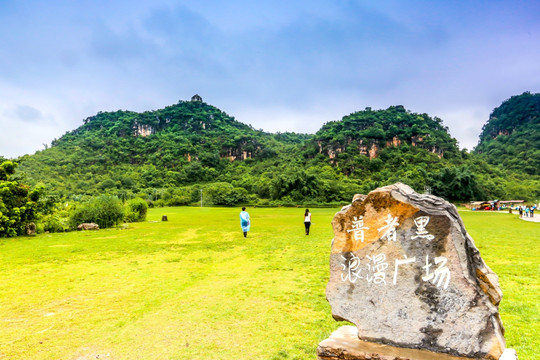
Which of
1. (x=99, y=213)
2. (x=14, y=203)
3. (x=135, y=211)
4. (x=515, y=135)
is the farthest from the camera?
(x=515, y=135)

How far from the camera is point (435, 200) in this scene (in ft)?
10.8

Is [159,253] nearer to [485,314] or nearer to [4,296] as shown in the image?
[4,296]

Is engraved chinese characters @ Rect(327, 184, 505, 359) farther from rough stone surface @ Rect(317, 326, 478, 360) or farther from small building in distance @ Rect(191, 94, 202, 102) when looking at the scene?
small building in distance @ Rect(191, 94, 202, 102)

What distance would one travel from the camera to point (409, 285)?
324 centimetres

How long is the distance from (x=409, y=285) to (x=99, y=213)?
20.5m

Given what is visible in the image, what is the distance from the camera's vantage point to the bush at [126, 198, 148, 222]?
23812 millimetres

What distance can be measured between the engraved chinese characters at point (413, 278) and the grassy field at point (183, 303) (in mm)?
1042

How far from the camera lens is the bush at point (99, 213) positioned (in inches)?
746

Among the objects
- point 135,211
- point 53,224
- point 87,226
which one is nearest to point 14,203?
point 53,224

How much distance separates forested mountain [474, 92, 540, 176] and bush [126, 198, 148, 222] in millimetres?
76982

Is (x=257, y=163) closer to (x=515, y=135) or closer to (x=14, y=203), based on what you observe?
(x=515, y=135)

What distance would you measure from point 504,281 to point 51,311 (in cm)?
892

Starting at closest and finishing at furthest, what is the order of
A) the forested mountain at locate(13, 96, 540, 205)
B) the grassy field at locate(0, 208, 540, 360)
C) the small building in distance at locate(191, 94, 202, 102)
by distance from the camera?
the grassy field at locate(0, 208, 540, 360), the forested mountain at locate(13, 96, 540, 205), the small building in distance at locate(191, 94, 202, 102)

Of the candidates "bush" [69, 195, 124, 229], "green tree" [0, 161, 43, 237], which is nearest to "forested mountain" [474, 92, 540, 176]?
"bush" [69, 195, 124, 229]
